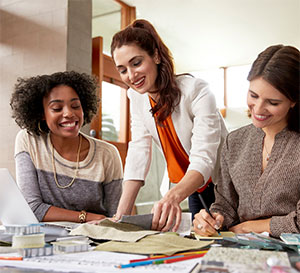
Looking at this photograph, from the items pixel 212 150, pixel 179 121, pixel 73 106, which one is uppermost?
Result: pixel 73 106

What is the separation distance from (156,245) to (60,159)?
39.2 inches

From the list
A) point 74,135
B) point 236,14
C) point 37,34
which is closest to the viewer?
point 74,135

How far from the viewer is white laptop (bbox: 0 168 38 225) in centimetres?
96

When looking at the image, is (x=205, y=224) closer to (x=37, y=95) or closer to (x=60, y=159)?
(x=60, y=159)

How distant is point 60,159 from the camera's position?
1.59 m

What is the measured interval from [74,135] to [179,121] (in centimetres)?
50

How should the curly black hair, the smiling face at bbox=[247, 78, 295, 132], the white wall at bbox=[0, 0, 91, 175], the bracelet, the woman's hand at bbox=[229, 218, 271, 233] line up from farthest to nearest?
the white wall at bbox=[0, 0, 91, 175] < the curly black hair < the bracelet < the smiling face at bbox=[247, 78, 295, 132] < the woman's hand at bbox=[229, 218, 271, 233]

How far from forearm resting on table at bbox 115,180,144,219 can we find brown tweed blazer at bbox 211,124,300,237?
289 millimetres

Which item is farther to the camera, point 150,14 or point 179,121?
point 150,14

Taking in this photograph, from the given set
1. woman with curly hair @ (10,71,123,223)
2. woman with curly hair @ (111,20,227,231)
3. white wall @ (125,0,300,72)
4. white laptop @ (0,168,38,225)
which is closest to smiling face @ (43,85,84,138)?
woman with curly hair @ (10,71,123,223)

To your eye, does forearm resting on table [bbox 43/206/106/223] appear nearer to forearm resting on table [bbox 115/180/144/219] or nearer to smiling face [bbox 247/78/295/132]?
forearm resting on table [bbox 115/180/144/219]

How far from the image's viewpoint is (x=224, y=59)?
5.48 meters

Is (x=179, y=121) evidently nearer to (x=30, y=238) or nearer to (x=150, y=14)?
(x=30, y=238)

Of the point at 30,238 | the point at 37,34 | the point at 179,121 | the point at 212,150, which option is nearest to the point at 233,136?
the point at 212,150
